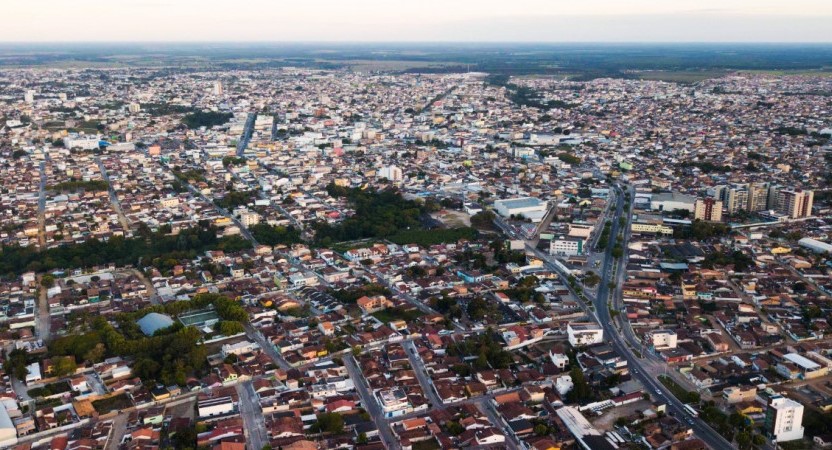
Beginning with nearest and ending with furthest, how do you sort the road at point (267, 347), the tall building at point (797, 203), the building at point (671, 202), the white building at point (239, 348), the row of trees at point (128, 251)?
the road at point (267, 347), the white building at point (239, 348), the row of trees at point (128, 251), the tall building at point (797, 203), the building at point (671, 202)

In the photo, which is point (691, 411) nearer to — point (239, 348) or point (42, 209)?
point (239, 348)

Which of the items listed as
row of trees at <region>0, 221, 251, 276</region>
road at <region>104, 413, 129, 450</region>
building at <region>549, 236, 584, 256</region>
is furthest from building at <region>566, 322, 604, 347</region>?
row of trees at <region>0, 221, 251, 276</region>

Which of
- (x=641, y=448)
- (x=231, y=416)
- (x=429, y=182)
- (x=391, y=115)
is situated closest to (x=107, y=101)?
(x=391, y=115)

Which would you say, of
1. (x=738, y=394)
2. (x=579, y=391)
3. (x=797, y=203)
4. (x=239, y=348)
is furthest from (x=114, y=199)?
(x=797, y=203)

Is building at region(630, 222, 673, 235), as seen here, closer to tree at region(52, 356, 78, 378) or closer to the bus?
the bus

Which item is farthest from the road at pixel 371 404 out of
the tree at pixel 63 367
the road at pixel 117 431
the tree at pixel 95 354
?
the tree at pixel 63 367

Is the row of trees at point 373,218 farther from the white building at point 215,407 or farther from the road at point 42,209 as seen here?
the white building at point 215,407
